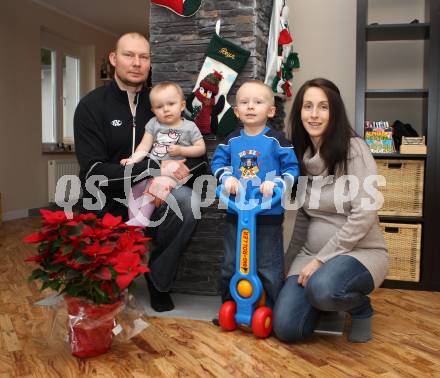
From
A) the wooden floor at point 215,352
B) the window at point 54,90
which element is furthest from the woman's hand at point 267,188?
the window at point 54,90

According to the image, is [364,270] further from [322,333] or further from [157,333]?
[157,333]

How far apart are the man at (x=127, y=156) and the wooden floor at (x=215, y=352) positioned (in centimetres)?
28

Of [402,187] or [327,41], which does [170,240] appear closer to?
[402,187]

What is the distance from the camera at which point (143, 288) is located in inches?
101

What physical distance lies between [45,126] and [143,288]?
13.9 ft

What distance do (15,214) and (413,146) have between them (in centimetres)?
419

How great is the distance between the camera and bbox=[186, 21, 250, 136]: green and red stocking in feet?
7.90

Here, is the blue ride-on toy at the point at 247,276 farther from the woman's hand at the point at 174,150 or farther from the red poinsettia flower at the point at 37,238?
the red poinsettia flower at the point at 37,238

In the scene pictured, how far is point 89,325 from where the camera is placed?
169 centimetres

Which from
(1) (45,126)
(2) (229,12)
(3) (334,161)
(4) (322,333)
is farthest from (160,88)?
(1) (45,126)

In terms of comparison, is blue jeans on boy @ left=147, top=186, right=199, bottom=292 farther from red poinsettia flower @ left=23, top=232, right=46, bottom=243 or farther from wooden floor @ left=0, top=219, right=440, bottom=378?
red poinsettia flower @ left=23, top=232, right=46, bottom=243

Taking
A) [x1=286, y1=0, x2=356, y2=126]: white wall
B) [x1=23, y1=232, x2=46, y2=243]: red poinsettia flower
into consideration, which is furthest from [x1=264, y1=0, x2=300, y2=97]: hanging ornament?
[x1=23, y1=232, x2=46, y2=243]: red poinsettia flower

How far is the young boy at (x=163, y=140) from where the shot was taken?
7.23 feet

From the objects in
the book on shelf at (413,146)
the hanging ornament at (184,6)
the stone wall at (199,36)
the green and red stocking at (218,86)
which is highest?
the hanging ornament at (184,6)
